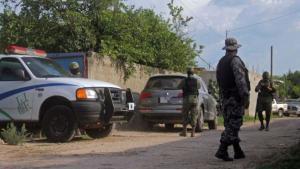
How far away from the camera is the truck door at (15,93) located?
13.4 m

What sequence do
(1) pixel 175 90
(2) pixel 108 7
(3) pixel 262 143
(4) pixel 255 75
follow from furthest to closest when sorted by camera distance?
(4) pixel 255 75 → (2) pixel 108 7 → (1) pixel 175 90 → (3) pixel 262 143

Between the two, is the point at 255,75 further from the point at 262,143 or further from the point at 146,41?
the point at 262,143

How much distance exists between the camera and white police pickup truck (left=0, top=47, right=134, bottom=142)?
42.8ft

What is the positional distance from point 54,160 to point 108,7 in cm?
984

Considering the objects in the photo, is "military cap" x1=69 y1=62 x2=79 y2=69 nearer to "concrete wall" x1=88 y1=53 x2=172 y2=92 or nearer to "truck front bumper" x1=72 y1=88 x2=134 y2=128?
"concrete wall" x1=88 y1=53 x2=172 y2=92

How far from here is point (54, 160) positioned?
982 cm

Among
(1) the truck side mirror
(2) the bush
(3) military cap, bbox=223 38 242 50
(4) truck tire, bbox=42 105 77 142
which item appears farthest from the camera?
(1) the truck side mirror

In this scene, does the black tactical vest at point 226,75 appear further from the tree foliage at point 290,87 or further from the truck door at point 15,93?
the tree foliage at point 290,87

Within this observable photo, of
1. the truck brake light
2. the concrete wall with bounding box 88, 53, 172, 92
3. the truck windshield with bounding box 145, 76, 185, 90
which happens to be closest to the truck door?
the concrete wall with bounding box 88, 53, 172, 92

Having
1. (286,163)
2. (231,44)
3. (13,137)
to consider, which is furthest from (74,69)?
(286,163)

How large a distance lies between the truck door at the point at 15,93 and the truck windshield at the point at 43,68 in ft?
0.65

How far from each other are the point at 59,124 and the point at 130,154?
315 centimetres

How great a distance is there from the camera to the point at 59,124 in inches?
522

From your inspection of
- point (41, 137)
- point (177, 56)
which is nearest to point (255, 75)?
point (177, 56)
